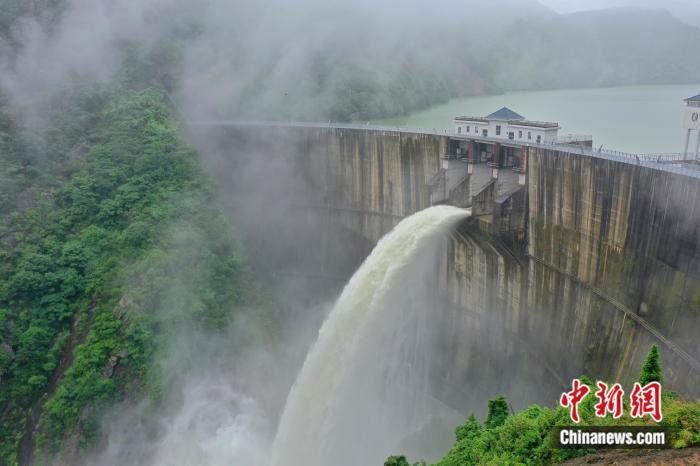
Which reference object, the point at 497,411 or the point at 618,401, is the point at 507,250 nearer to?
the point at 497,411

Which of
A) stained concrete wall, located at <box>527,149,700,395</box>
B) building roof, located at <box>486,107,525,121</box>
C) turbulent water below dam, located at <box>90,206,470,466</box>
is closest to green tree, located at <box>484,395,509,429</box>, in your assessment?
stained concrete wall, located at <box>527,149,700,395</box>

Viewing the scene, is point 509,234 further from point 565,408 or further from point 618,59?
point 618,59

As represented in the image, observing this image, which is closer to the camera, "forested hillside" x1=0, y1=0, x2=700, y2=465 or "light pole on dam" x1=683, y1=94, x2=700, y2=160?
"light pole on dam" x1=683, y1=94, x2=700, y2=160

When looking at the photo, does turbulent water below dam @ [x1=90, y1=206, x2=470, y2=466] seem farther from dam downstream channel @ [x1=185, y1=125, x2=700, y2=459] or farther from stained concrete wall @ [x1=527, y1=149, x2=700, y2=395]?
stained concrete wall @ [x1=527, y1=149, x2=700, y2=395]

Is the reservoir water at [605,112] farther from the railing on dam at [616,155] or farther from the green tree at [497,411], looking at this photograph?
the green tree at [497,411]

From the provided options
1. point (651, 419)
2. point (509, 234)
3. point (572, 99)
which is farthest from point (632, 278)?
point (572, 99)

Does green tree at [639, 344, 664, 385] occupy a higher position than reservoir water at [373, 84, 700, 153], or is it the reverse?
reservoir water at [373, 84, 700, 153]
